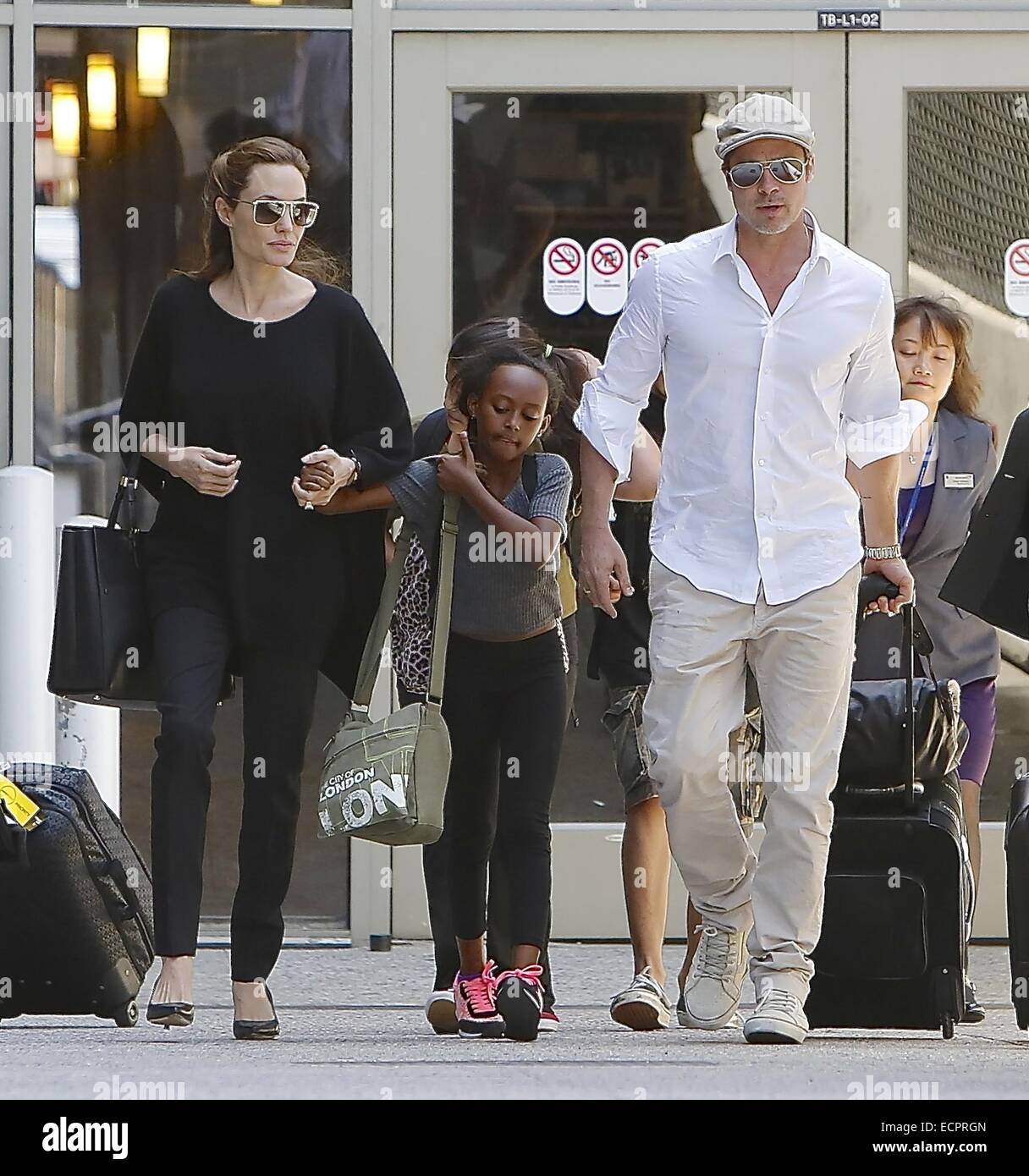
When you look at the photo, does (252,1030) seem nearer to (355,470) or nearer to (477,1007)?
(477,1007)

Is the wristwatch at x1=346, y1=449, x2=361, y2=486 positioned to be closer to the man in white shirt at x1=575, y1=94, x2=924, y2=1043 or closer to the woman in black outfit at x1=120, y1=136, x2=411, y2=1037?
the woman in black outfit at x1=120, y1=136, x2=411, y2=1037

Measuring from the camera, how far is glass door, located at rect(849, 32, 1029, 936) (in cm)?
805

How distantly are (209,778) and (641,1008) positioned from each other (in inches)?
47.5

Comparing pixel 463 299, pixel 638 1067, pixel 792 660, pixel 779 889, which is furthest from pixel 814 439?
pixel 463 299

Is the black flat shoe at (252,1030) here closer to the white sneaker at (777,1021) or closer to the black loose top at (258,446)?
the black loose top at (258,446)

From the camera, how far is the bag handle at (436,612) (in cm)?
555

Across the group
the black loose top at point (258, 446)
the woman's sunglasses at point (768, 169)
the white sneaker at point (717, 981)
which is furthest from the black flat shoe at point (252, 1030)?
the woman's sunglasses at point (768, 169)

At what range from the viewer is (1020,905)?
5.63 m

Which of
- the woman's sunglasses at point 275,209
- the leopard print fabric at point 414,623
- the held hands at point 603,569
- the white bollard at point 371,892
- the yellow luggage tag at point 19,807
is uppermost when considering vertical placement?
the woman's sunglasses at point 275,209

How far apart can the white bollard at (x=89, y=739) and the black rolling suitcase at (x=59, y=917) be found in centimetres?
182

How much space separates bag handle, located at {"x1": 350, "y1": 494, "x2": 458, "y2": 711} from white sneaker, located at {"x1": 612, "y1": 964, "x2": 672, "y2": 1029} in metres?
0.94

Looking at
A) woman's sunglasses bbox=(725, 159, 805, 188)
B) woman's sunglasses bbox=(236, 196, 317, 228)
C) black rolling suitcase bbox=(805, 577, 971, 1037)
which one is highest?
woman's sunglasses bbox=(725, 159, 805, 188)

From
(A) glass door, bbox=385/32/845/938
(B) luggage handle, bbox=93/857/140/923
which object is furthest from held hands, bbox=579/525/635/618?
(A) glass door, bbox=385/32/845/938

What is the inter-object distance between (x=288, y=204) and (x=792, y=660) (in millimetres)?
1539
